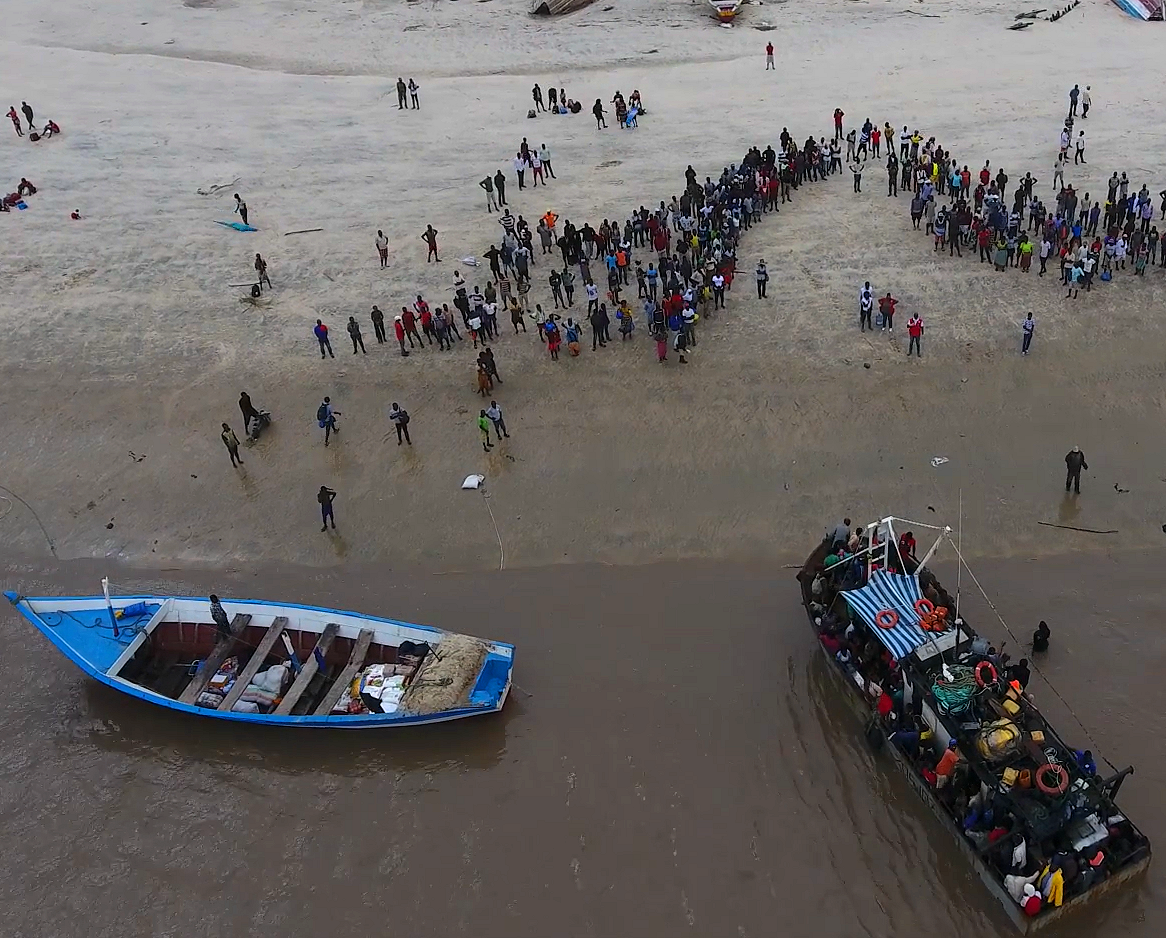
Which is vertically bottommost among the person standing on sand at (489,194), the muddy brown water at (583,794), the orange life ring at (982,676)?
the muddy brown water at (583,794)

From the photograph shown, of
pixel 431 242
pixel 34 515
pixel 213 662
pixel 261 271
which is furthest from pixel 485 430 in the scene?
Answer: pixel 261 271

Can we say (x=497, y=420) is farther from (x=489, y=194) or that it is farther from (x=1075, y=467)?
(x=489, y=194)

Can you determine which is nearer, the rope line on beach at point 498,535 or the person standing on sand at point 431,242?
the rope line on beach at point 498,535

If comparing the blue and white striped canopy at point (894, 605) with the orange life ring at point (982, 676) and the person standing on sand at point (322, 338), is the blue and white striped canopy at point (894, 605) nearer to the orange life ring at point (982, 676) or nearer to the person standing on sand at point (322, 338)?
the orange life ring at point (982, 676)

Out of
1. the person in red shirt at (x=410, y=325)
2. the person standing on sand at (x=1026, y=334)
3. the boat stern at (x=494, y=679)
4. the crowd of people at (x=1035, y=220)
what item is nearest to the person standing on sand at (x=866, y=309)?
the person standing on sand at (x=1026, y=334)

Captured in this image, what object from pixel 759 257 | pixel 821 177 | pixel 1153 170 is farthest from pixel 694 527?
pixel 1153 170

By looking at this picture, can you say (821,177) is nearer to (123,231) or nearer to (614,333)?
(614,333)
